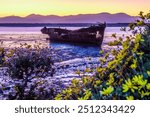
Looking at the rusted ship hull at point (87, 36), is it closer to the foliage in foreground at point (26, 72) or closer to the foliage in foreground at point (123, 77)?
the foliage in foreground at point (26, 72)

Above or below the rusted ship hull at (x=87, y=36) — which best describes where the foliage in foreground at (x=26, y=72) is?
above

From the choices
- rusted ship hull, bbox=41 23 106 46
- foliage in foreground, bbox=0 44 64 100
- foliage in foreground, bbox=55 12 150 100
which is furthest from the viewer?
rusted ship hull, bbox=41 23 106 46

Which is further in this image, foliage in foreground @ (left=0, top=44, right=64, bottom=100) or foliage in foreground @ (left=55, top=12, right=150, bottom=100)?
foliage in foreground @ (left=0, top=44, right=64, bottom=100)

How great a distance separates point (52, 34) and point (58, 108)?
44.7m

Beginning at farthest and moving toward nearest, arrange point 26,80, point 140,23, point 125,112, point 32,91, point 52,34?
point 52,34
point 26,80
point 32,91
point 140,23
point 125,112

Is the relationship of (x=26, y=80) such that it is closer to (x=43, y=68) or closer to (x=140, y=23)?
(x=43, y=68)

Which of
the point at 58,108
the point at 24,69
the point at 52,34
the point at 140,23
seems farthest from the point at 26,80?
the point at 52,34

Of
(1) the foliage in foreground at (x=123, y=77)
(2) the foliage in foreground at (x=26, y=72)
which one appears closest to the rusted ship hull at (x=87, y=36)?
(2) the foliage in foreground at (x=26, y=72)

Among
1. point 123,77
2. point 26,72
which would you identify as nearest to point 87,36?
point 26,72

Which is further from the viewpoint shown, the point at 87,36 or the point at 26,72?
the point at 87,36

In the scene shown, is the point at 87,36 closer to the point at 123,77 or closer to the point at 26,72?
the point at 26,72

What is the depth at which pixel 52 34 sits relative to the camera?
1902 inches

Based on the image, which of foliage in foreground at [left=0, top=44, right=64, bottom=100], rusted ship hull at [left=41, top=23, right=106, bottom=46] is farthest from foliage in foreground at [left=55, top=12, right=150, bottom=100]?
rusted ship hull at [left=41, top=23, right=106, bottom=46]

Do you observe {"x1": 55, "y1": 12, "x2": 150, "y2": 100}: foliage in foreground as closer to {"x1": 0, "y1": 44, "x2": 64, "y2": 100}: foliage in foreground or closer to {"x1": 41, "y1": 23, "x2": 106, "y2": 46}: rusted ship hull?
{"x1": 0, "y1": 44, "x2": 64, "y2": 100}: foliage in foreground
